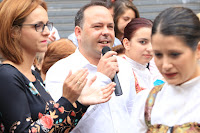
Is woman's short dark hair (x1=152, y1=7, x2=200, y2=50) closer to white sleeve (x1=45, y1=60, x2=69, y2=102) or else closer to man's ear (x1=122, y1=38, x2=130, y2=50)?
white sleeve (x1=45, y1=60, x2=69, y2=102)

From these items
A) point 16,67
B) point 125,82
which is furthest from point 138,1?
point 16,67

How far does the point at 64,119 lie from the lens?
8.39ft

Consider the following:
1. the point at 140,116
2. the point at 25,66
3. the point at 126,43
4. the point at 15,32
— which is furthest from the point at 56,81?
the point at 126,43

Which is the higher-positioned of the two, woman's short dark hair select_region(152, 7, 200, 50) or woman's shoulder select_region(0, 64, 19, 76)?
woman's short dark hair select_region(152, 7, 200, 50)

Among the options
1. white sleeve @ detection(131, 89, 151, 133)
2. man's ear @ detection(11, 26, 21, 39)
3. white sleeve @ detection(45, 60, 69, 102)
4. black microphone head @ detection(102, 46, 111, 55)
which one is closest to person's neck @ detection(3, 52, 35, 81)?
man's ear @ detection(11, 26, 21, 39)

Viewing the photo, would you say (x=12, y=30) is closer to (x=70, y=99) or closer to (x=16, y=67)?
(x=16, y=67)

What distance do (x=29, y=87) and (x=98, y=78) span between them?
497mm

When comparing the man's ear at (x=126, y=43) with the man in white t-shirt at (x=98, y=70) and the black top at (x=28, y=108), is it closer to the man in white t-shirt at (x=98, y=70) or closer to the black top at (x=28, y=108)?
the man in white t-shirt at (x=98, y=70)

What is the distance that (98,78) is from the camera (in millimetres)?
2754

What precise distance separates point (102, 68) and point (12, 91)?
678mm

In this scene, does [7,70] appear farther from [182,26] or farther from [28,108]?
[182,26]

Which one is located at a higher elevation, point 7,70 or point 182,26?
point 182,26

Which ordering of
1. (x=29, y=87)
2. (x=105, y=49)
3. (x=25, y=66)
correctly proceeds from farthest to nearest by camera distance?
(x=105, y=49) < (x=25, y=66) < (x=29, y=87)

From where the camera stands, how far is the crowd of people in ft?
6.64
